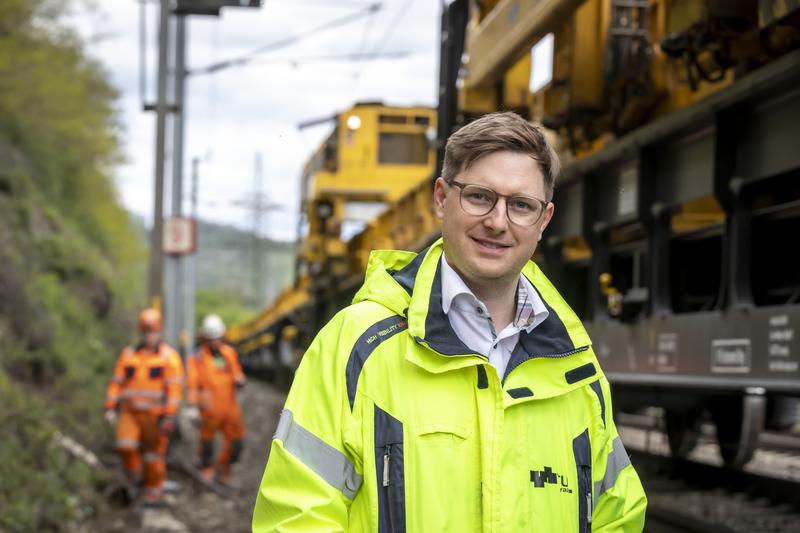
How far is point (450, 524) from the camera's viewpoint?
8.48ft

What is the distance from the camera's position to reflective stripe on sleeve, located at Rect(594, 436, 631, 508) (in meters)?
2.88

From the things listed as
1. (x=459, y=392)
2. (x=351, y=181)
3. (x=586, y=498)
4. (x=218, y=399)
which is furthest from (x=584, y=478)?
(x=351, y=181)

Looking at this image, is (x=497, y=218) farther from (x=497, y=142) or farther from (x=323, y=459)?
(x=323, y=459)

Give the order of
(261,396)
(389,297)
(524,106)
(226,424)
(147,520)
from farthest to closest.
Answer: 1. (261,396)
2. (226,424)
3. (147,520)
4. (524,106)
5. (389,297)

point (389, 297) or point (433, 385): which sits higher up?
point (389, 297)

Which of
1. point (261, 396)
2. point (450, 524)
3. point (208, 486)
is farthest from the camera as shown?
point (261, 396)

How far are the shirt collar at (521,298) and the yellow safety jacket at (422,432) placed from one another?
0.02 metres

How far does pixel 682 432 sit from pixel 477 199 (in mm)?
9327

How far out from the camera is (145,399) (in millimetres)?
12156

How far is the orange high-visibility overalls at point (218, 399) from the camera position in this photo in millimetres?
14320

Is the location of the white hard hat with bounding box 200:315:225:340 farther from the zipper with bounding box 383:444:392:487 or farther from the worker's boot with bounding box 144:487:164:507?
the zipper with bounding box 383:444:392:487

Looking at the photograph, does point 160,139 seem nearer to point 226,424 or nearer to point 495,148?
point 226,424

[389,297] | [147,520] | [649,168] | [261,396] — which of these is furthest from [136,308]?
[389,297]

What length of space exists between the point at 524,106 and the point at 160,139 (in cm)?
812
